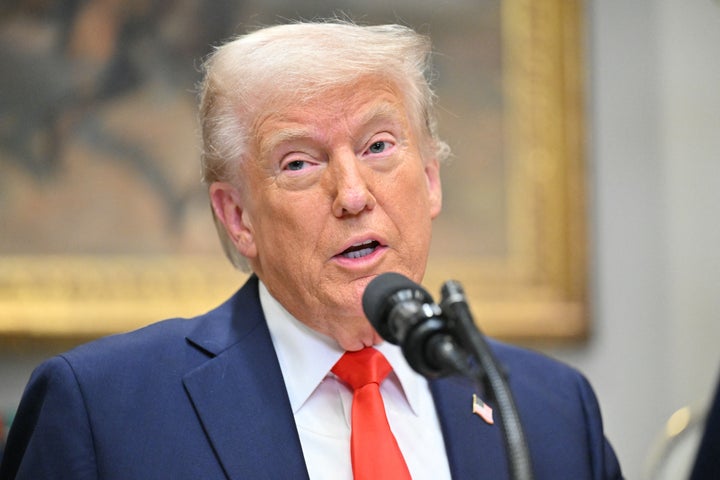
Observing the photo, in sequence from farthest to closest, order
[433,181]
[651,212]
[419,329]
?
1. [651,212]
2. [433,181]
3. [419,329]

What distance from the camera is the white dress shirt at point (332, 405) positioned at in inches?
93.1

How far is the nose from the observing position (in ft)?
7.59

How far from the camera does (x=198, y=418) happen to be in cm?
233

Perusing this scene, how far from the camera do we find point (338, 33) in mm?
2465

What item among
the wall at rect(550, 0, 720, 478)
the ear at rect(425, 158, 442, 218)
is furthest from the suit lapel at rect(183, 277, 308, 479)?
the wall at rect(550, 0, 720, 478)

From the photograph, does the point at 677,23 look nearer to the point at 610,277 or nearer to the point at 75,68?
→ the point at 610,277

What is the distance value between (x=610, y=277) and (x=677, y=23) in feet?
3.95

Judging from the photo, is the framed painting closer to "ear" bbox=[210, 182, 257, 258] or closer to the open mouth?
"ear" bbox=[210, 182, 257, 258]

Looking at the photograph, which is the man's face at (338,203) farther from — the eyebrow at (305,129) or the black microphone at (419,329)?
the black microphone at (419,329)

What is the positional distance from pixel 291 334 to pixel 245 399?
21 cm

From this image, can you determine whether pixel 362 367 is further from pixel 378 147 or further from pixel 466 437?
pixel 378 147

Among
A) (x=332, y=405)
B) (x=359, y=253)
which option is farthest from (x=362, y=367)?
(x=359, y=253)

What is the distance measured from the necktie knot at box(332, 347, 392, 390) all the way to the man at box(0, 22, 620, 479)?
13 millimetres

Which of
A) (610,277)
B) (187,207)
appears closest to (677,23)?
(610,277)
